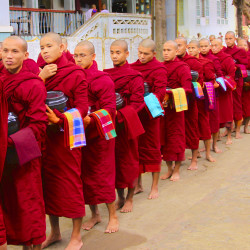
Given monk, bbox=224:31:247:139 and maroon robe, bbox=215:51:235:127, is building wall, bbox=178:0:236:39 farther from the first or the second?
maroon robe, bbox=215:51:235:127

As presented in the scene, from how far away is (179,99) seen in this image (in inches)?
243

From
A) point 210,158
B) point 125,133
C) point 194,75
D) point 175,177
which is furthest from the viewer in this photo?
point 210,158

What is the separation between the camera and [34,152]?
136 inches

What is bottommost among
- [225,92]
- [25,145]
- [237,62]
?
[25,145]

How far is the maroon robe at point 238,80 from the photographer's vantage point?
9.44 meters

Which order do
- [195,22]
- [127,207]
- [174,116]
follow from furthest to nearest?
[195,22] < [174,116] < [127,207]

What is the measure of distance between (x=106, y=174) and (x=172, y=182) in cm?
213

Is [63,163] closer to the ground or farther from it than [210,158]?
farther from it

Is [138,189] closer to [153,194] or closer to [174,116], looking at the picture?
[153,194]

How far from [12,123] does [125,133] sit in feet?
6.24

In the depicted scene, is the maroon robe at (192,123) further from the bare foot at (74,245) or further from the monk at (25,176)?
the monk at (25,176)

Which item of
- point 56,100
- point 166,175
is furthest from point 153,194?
point 56,100

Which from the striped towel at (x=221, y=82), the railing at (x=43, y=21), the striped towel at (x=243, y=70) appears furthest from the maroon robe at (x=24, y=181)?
the railing at (x=43, y=21)

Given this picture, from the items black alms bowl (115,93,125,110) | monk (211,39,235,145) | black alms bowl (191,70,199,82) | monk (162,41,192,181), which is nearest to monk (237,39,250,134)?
monk (211,39,235,145)
